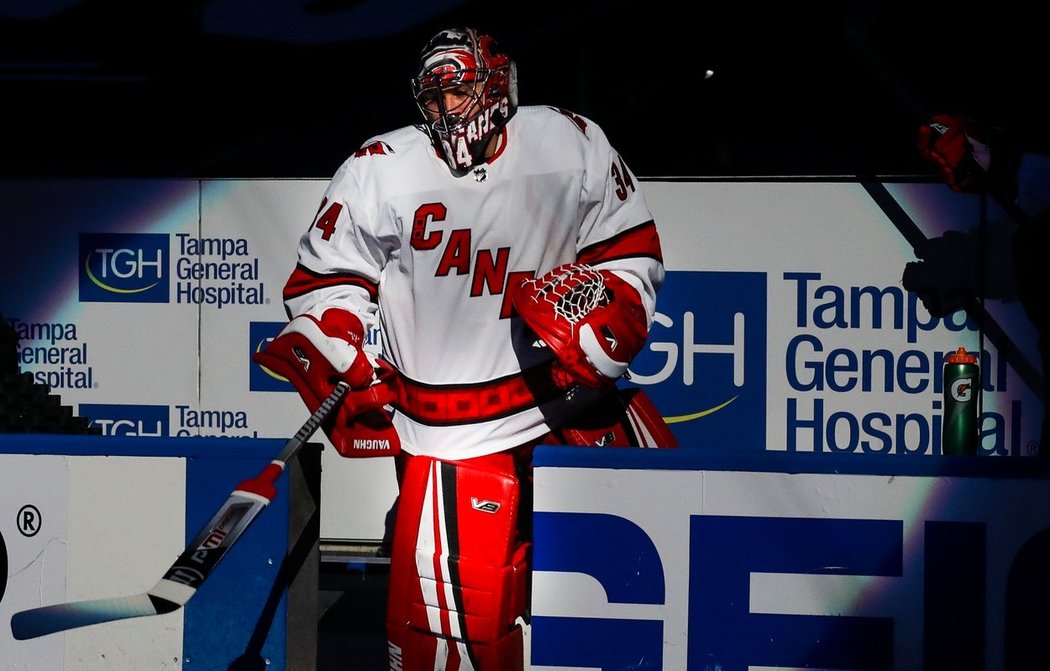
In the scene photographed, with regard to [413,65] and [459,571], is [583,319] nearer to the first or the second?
[459,571]

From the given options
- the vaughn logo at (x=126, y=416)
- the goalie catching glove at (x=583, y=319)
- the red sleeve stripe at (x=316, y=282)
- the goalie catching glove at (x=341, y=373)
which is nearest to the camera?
the goalie catching glove at (x=583, y=319)

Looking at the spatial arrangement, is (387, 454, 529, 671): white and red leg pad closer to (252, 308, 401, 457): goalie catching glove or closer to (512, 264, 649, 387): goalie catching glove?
(252, 308, 401, 457): goalie catching glove

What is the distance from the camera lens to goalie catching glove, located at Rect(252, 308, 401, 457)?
3.21m

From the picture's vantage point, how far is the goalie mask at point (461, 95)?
325 cm

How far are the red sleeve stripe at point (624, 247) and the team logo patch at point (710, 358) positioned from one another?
2205 millimetres

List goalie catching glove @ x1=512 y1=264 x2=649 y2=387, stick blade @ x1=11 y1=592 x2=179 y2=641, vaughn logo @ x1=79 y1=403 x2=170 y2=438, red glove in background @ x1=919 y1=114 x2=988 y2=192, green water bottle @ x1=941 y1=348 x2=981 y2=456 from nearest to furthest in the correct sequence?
stick blade @ x1=11 y1=592 x2=179 y2=641 < goalie catching glove @ x1=512 y1=264 x2=649 y2=387 < green water bottle @ x1=941 y1=348 x2=981 y2=456 < red glove in background @ x1=919 y1=114 x2=988 y2=192 < vaughn logo @ x1=79 y1=403 x2=170 y2=438

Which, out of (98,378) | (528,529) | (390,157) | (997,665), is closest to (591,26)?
(98,378)

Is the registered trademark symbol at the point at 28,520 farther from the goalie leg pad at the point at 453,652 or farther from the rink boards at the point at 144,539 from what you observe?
the goalie leg pad at the point at 453,652

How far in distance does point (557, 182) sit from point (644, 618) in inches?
42.8

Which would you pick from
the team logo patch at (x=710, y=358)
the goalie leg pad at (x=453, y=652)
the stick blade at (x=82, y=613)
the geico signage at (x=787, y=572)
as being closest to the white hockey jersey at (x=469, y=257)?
the geico signage at (x=787, y=572)

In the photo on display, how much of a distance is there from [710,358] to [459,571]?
2.65 metres

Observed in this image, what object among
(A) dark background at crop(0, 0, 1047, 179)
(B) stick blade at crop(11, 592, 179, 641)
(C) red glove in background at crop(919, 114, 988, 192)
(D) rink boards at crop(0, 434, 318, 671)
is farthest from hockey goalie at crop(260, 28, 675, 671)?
(A) dark background at crop(0, 0, 1047, 179)

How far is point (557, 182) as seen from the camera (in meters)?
3.30

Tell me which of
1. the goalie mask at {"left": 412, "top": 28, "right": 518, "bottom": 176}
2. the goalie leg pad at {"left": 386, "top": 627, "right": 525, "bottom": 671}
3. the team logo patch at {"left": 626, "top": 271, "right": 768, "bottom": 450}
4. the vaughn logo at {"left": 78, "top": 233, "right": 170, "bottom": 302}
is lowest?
the goalie leg pad at {"left": 386, "top": 627, "right": 525, "bottom": 671}
